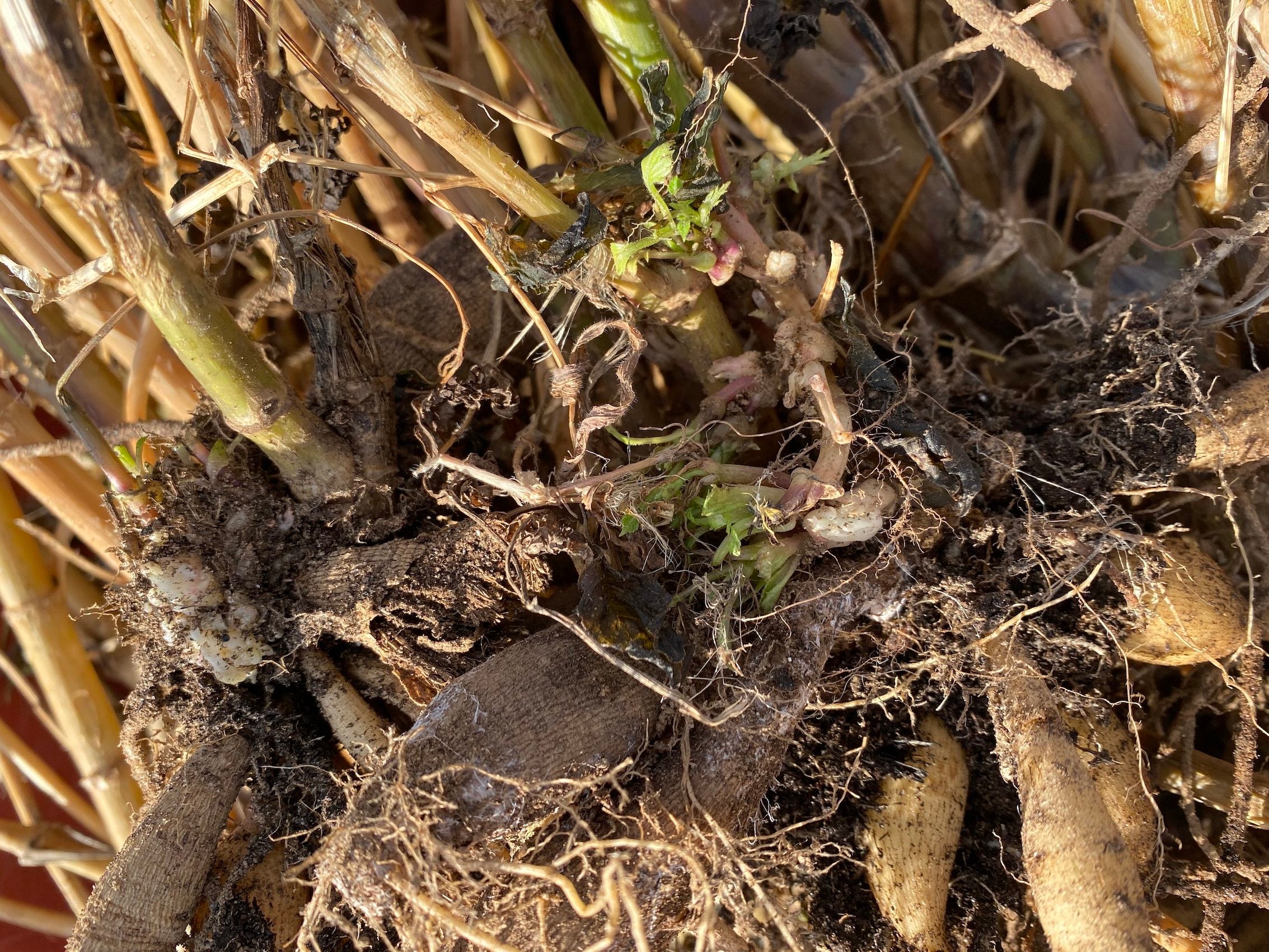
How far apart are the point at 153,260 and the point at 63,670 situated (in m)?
0.79

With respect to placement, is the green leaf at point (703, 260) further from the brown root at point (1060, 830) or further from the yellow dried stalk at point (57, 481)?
the yellow dried stalk at point (57, 481)

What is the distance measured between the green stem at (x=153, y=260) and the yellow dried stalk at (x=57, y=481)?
0.40m

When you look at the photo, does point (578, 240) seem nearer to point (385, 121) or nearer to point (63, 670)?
point (385, 121)

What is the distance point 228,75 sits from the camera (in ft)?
2.33

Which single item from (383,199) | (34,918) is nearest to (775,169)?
(383,199)

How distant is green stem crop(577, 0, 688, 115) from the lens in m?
0.72

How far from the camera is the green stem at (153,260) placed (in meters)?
0.49

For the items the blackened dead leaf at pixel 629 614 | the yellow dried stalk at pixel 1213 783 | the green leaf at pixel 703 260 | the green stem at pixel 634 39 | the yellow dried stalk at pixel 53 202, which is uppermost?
the yellow dried stalk at pixel 53 202

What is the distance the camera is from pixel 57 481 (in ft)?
3.48

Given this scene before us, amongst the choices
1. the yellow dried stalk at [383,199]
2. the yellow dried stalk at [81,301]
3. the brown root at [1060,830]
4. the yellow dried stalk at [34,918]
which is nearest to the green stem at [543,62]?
the yellow dried stalk at [383,199]

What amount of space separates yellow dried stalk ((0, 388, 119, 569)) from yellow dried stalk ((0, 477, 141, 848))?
0.24 ft

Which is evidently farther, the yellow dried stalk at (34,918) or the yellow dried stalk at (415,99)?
the yellow dried stalk at (34,918)

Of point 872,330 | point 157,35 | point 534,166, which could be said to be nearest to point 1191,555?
point 872,330

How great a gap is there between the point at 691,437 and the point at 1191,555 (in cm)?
54
